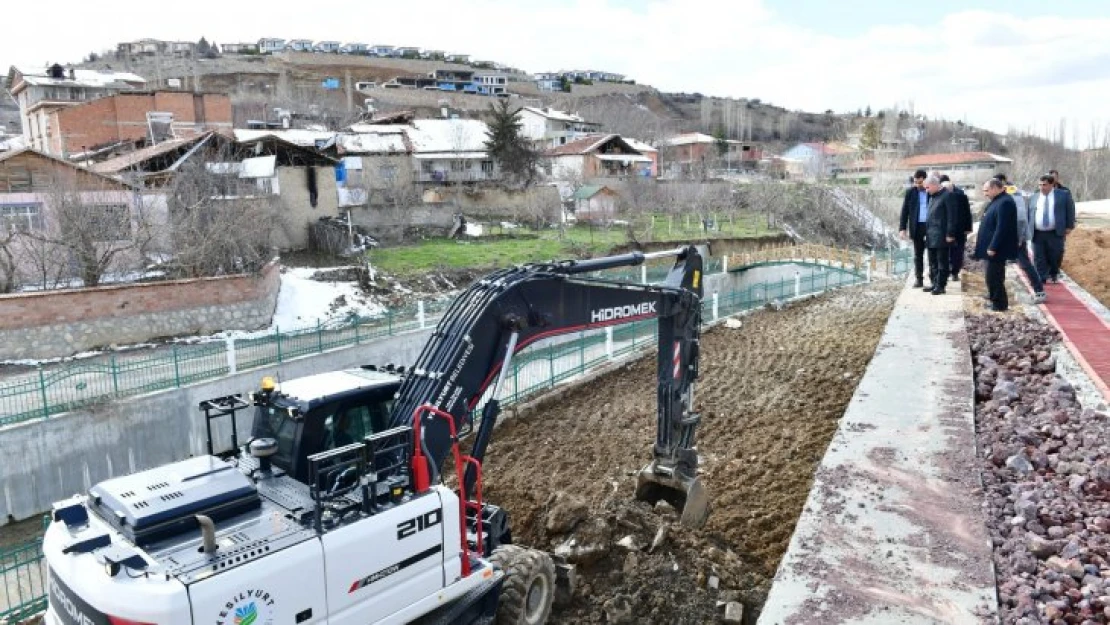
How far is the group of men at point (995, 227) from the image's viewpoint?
9.76 meters

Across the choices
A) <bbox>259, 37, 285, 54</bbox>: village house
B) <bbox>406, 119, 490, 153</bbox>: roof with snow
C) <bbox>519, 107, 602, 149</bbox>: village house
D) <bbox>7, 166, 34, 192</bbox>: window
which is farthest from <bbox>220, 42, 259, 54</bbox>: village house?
<bbox>7, 166, 34, 192</bbox>: window

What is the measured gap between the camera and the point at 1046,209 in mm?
11070

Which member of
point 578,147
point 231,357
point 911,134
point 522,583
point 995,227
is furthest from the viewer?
point 911,134

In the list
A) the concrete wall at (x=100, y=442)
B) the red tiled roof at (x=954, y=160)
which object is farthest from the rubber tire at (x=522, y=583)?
the red tiled roof at (x=954, y=160)

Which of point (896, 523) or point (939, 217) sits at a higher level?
point (939, 217)

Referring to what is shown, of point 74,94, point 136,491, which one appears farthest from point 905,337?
point 74,94

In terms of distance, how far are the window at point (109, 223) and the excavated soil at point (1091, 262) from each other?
24.1 m

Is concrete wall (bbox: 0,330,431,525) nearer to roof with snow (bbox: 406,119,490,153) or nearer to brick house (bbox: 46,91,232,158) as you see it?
roof with snow (bbox: 406,119,490,153)

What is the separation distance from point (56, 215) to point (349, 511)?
21.6 m

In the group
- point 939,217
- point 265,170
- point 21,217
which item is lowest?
point 939,217

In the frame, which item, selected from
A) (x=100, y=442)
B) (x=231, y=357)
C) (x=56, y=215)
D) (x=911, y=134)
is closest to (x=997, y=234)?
(x=231, y=357)

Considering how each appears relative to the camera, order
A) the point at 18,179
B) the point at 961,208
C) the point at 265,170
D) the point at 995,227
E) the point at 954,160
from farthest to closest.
→ the point at 954,160, the point at 265,170, the point at 18,179, the point at 961,208, the point at 995,227

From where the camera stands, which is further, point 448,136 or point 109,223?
point 448,136

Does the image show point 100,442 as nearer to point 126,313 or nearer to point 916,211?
point 126,313
